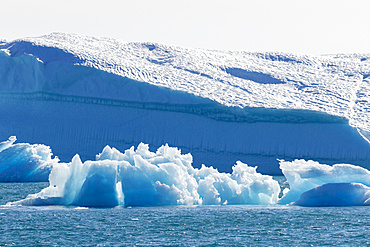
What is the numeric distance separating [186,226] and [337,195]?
4655 millimetres

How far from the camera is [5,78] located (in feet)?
100

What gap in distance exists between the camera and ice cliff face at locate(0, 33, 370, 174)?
28234 mm

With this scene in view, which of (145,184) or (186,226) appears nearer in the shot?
(186,226)

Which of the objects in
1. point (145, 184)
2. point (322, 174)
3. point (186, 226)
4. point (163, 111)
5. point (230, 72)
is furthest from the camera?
point (230, 72)

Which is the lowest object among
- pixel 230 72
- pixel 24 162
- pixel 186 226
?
pixel 186 226

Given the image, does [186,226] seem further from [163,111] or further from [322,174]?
[163,111]

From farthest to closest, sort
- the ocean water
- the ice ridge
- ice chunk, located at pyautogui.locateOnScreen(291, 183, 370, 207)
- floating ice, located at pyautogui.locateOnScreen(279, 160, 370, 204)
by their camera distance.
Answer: the ice ridge
floating ice, located at pyautogui.locateOnScreen(279, 160, 370, 204)
ice chunk, located at pyautogui.locateOnScreen(291, 183, 370, 207)
the ocean water

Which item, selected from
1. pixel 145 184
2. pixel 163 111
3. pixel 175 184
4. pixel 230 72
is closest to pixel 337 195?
pixel 175 184

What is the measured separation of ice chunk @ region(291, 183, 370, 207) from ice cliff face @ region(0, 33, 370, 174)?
785cm

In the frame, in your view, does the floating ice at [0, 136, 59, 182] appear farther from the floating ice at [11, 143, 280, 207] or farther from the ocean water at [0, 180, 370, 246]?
the ocean water at [0, 180, 370, 246]

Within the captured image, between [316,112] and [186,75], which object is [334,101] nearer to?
[316,112]

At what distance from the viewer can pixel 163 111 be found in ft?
94.8

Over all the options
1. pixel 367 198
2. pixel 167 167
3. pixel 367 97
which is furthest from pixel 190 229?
pixel 367 97

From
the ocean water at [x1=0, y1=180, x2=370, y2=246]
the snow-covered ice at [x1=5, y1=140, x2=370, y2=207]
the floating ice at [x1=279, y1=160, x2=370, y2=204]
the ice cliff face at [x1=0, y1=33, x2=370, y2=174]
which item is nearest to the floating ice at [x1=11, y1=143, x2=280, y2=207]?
the snow-covered ice at [x1=5, y1=140, x2=370, y2=207]
